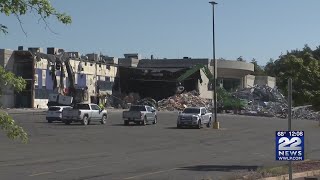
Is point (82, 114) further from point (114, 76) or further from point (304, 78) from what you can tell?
point (114, 76)

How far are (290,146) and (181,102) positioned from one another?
84.1 meters

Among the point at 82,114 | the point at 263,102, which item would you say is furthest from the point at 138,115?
the point at 263,102

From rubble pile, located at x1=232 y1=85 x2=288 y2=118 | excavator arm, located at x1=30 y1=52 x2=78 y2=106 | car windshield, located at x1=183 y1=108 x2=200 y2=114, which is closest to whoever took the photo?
car windshield, located at x1=183 y1=108 x2=200 y2=114

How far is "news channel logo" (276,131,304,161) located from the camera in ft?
32.0

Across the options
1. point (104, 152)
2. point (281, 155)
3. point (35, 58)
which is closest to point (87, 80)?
point (35, 58)

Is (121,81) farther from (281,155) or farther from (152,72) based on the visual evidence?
(281,155)

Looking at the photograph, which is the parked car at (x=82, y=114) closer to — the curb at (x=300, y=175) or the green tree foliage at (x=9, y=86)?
the curb at (x=300, y=175)

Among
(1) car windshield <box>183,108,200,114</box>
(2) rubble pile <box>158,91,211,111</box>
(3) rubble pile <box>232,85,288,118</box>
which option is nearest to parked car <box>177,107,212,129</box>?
(1) car windshield <box>183,108,200,114</box>

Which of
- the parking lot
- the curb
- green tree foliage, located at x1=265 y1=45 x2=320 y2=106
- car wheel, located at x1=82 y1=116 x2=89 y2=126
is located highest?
green tree foliage, located at x1=265 y1=45 x2=320 y2=106

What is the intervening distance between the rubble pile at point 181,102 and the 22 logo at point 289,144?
80570 mm

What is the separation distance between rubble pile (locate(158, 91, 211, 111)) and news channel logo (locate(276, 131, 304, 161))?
80.6m

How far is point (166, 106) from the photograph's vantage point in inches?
3629

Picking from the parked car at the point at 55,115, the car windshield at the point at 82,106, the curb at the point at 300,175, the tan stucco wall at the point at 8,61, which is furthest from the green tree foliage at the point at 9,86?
the tan stucco wall at the point at 8,61

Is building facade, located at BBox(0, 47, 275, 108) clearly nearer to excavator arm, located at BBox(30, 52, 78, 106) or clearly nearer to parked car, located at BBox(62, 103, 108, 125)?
excavator arm, located at BBox(30, 52, 78, 106)
